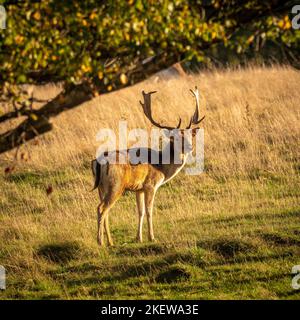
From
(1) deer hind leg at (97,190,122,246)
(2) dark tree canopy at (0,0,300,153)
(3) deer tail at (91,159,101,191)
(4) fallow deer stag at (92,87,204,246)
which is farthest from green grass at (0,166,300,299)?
(2) dark tree canopy at (0,0,300,153)

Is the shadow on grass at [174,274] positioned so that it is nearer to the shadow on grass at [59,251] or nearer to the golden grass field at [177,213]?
the golden grass field at [177,213]

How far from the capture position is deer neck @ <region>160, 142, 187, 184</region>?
476 inches

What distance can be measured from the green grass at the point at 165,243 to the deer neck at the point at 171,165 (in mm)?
Answer: 476

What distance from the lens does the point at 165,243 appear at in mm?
10750

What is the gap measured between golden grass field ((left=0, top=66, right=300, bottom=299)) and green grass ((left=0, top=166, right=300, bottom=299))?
0.02 m

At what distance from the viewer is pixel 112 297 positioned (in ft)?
30.6

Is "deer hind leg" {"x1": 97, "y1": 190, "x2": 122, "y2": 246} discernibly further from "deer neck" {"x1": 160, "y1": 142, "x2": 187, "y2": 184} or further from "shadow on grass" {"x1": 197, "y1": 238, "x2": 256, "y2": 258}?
"shadow on grass" {"x1": 197, "y1": 238, "x2": 256, "y2": 258}

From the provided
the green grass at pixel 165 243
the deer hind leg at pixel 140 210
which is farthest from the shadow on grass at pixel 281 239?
the deer hind leg at pixel 140 210

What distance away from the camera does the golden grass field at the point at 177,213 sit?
Answer: 31.8ft

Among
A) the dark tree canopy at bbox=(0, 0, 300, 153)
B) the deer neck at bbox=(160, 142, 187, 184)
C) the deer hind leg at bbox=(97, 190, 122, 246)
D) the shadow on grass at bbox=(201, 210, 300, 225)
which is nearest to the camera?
the dark tree canopy at bbox=(0, 0, 300, 153)

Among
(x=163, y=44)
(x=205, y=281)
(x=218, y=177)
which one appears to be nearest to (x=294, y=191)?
(x=218, y=177)

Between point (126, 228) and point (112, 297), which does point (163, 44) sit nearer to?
point (112, 297)

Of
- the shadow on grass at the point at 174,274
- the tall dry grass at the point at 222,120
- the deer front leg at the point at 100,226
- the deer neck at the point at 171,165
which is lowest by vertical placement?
the shadow on grass at the point at 174,274

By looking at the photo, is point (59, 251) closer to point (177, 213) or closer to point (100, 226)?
point (100, 226)
